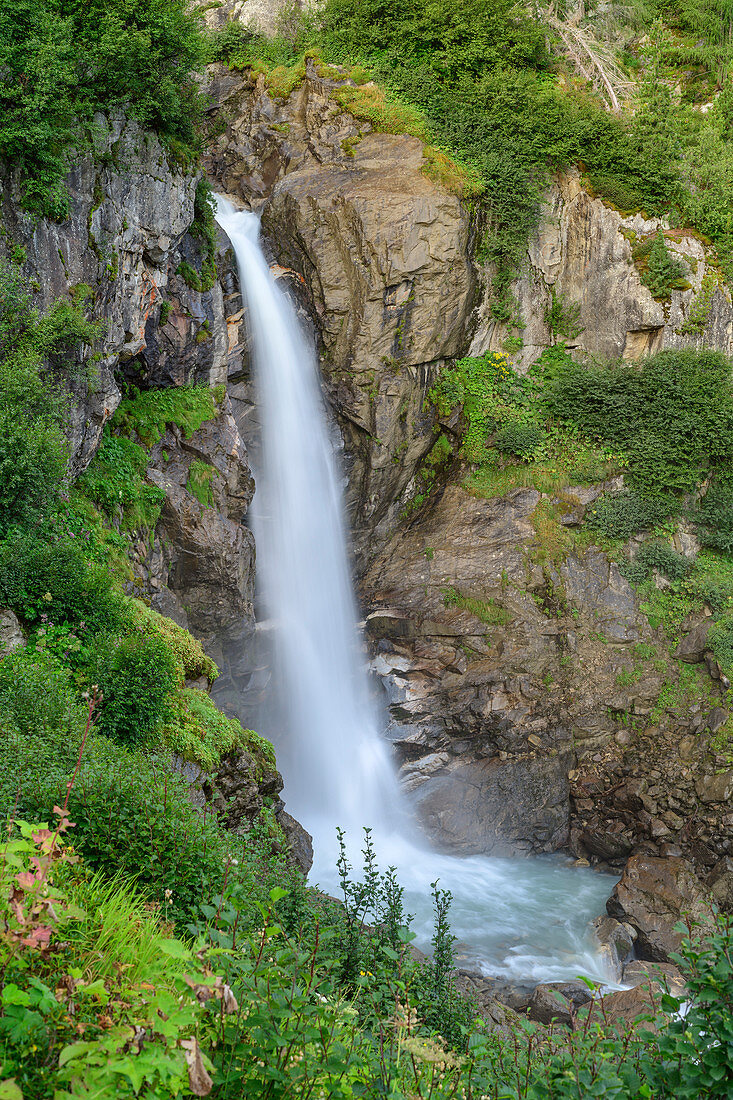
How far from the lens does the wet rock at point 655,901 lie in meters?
10.9

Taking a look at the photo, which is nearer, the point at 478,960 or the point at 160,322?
the point at 478,960

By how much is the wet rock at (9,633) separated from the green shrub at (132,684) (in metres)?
0.76

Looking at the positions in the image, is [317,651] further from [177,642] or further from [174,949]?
[174,949]

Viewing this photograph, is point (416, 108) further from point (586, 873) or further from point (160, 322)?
point (586, 873)

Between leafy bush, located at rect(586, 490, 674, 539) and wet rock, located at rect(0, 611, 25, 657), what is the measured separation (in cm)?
1303

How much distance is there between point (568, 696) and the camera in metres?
15.1

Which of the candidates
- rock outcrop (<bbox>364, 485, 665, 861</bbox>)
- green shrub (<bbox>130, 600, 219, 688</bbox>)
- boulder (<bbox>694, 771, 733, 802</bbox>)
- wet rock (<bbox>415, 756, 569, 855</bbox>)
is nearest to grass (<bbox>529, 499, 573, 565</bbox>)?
rock outcrop (<bbox>364, 485, 665, 861</bbox>)

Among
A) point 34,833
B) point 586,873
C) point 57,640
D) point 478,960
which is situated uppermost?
point 34,833

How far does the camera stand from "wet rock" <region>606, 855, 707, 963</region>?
427 inches

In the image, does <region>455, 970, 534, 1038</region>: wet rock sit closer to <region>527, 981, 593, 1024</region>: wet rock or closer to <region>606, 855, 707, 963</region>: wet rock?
<region>527, 981, 593, 1024</region>: wet rock

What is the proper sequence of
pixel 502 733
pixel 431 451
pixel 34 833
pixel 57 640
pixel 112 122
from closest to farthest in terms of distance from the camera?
pixel 34 833 → pixel 57 640 → pixel 112 122 → pixel 502 733 → pixel 431 451

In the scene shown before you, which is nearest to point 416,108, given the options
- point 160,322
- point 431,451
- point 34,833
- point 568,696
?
point 431,451

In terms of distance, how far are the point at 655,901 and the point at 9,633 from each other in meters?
10.8

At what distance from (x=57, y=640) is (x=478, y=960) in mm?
7937
